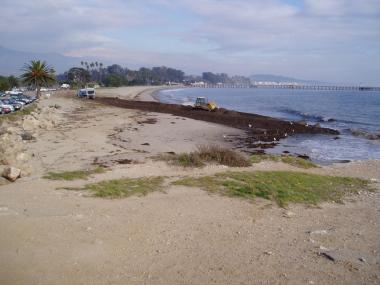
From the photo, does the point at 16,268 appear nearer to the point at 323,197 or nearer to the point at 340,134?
the point at 323,197

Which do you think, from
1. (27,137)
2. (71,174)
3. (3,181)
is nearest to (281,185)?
(71,174)

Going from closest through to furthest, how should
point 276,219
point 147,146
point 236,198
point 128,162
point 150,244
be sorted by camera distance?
point 150,244
point 276,219
point 236,198
point 128,162
point 147,146

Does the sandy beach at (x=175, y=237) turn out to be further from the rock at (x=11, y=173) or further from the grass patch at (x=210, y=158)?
the grass patch at (x=210, y=158)

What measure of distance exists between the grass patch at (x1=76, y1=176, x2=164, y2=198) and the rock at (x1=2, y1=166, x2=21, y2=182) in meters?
2.35

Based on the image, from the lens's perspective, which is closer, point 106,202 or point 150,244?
point 150,244

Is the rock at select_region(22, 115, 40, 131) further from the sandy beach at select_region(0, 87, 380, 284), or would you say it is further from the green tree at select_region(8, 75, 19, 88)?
the green tree at select_region(8, 75, 19, 88)

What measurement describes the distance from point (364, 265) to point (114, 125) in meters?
29.2

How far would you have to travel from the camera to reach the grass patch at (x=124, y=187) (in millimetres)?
11984

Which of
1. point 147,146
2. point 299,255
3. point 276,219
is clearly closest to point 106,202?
point 276,219

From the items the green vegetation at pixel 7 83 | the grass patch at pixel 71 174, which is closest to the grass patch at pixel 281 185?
the grass patch at pixel 71 174

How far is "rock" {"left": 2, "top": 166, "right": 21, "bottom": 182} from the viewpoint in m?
13.1

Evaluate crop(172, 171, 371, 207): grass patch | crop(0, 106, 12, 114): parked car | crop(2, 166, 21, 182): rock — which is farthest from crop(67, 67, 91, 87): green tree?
crop(172, 171, 371, 207): grass patch

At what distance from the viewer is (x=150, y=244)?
27.8 ft

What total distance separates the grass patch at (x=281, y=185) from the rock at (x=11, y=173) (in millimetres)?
4795
